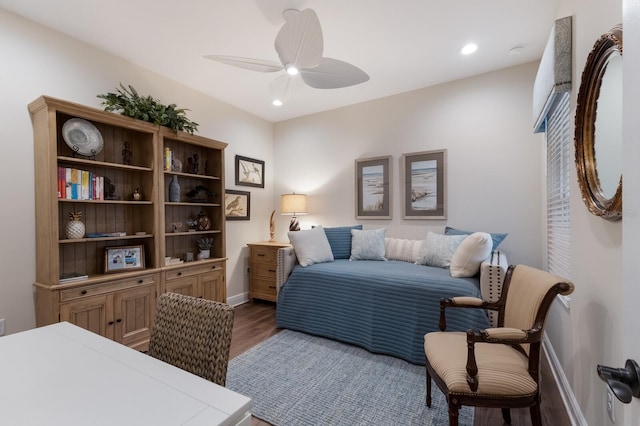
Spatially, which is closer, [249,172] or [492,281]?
[492,281]

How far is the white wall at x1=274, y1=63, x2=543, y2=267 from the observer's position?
2990mm

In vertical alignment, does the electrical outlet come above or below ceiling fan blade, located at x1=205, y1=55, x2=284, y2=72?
below

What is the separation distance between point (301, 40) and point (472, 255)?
2130 millimetres

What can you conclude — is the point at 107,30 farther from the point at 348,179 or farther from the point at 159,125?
the point at 348,179

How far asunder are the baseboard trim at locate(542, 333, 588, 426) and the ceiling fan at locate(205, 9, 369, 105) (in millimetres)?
2319

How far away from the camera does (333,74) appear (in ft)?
7.50

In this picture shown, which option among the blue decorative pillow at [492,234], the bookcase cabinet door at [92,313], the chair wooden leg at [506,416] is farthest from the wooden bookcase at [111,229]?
the chair wooden leg at [506,416]

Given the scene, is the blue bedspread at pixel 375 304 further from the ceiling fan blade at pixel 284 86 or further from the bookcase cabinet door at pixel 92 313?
the ceiling fan blade at pixel 284 86


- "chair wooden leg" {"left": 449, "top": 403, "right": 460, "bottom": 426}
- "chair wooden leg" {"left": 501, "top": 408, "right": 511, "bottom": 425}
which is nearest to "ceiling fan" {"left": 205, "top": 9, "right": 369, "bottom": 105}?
"chair wooden leg" {"left": 449, "top": 403, "right": 460, "bottom": 426}

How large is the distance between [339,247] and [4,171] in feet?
10.0

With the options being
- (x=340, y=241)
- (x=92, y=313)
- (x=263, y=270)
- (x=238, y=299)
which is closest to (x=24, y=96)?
(x=92, y=313)

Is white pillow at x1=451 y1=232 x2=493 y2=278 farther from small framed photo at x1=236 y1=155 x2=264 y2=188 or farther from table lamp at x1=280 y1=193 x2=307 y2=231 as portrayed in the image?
small framed photo at x1=236 y1=155 x2=264 y2=188

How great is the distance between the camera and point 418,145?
141 inches

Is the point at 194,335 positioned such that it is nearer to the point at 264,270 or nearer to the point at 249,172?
the point at 264,270
